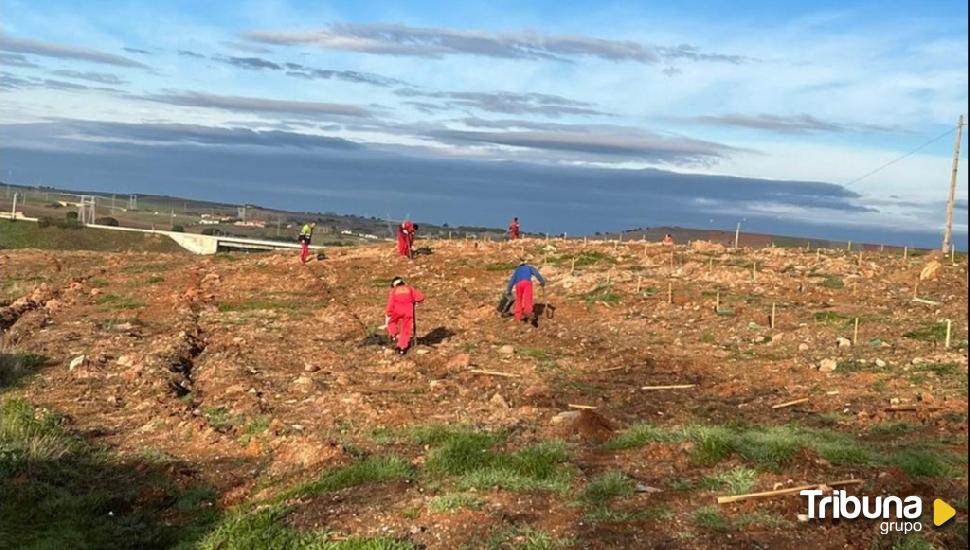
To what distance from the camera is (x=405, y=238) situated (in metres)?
30.5

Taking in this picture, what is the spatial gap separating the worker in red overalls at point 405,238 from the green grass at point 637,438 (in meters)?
20.3

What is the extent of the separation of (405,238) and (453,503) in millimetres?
23023

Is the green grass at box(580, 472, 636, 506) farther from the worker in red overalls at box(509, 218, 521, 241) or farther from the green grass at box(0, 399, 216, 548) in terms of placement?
the worker in red overalls at box(509, 218, 521, 241)

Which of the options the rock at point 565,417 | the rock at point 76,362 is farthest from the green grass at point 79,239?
the rock at point 565,417

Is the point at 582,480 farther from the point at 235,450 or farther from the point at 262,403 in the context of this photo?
the point at 262,403

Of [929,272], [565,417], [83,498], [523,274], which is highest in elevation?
[929,272]

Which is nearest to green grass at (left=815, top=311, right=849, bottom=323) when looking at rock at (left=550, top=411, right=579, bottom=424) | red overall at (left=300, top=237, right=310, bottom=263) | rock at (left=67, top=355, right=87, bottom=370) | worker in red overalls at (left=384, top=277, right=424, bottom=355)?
worker in red overalls at (left=384, top=277, right=424, bottom=355)

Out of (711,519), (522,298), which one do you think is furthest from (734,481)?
(522,298)

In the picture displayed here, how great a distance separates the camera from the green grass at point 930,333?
570 inches

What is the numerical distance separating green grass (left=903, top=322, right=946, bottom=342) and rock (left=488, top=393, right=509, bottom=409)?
658 cm

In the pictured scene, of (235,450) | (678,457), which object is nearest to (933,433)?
(678,457)

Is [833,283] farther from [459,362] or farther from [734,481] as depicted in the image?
[734,481]

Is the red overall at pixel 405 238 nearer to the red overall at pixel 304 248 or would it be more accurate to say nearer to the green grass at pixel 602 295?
the red overall at pixel 304 248

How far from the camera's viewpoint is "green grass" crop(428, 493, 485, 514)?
768 cm
